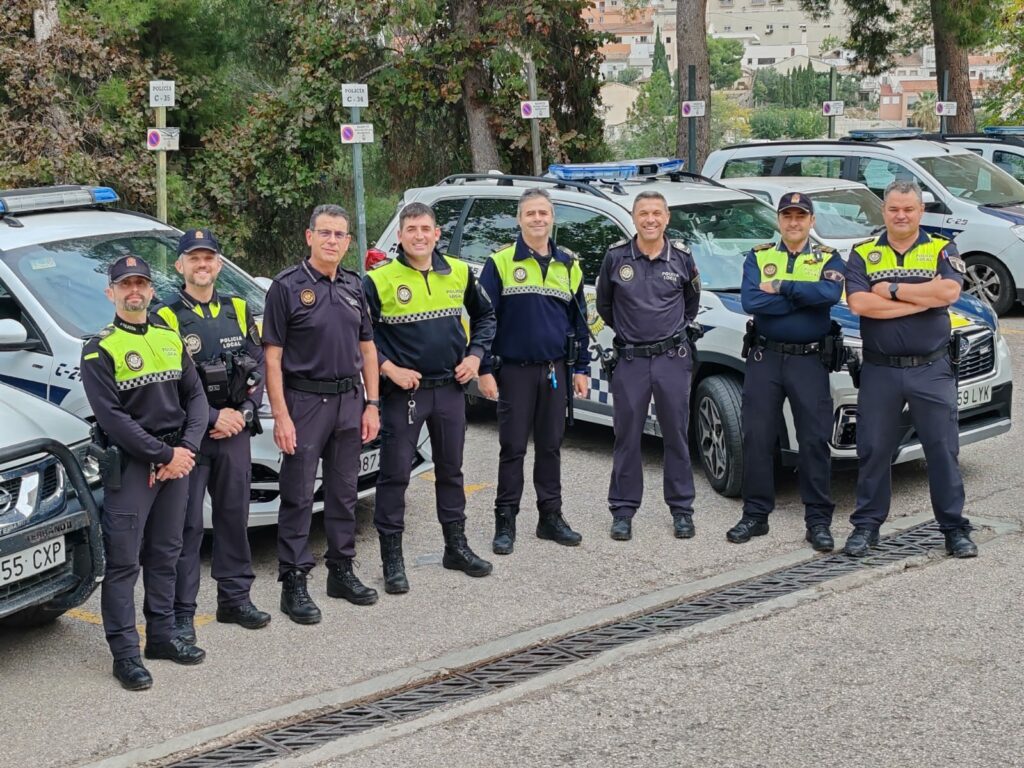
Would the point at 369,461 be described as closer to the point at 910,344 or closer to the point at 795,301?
the point at 795,301

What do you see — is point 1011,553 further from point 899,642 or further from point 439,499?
point 439,499

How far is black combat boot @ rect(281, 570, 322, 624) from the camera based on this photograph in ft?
20.5

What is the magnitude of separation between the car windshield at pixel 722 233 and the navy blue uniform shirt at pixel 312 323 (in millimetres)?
2889

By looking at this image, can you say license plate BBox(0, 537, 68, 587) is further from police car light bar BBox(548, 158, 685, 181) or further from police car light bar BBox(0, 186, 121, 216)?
police car light bar BBox(548, 158, 685, 181)

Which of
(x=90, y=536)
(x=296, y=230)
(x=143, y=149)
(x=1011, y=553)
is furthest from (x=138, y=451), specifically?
(x=296, y=230)

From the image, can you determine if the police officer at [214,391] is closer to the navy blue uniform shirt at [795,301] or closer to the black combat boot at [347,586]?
the black combat boot at [347,586]

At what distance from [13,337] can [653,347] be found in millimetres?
3178

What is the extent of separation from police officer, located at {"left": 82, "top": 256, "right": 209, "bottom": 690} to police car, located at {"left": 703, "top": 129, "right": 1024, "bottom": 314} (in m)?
9.87

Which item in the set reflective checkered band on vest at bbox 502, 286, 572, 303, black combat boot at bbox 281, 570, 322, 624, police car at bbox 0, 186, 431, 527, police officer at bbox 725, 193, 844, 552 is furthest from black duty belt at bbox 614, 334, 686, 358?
black combat boot at bbox 281, 570, 322, 624

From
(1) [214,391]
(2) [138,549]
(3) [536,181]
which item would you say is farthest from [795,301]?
(2) [138,549]

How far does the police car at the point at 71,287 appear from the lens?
273 inches

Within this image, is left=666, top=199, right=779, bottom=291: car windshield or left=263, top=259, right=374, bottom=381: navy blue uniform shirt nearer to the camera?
left=263, top=259, right=374, bottom=381: navy blue uniform shirt

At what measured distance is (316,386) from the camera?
6.20m

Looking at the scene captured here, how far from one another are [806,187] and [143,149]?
373 inches
